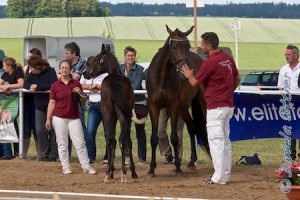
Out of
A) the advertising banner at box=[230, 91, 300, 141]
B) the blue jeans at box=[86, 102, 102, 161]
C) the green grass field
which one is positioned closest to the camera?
the advertising banner at box=[230, 91, 300, 141]

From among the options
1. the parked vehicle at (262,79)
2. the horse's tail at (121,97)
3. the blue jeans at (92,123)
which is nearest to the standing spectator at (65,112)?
the horse's tail at (121,97)

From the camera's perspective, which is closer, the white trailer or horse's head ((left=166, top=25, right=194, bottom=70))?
horse's head ((left=166, top=25, right=194, bottom=70))

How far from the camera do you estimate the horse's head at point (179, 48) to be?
1117cm

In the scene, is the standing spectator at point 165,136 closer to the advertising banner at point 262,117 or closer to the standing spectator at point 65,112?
the advertising banner at point 262,117

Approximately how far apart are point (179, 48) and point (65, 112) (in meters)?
1.98

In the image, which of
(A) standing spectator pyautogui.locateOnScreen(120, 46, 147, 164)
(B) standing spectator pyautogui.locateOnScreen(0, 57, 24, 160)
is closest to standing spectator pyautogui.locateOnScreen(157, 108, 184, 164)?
(A) standing spectator pyautogui.locateOnScreen(120, 46, 147, 164)

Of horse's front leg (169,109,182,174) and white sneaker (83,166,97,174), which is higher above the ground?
horse's front leg (169,109,182,174)

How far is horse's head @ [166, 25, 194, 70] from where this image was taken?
11172 millimetres

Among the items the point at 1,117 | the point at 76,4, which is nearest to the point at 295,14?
the point at 76,4

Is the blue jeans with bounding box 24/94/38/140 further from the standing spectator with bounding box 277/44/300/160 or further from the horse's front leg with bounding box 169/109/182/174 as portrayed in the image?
the standing spectator with bounding box 277/44/300/160

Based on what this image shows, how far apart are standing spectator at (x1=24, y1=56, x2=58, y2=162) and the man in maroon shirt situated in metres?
3.46

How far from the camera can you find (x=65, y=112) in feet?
39.2

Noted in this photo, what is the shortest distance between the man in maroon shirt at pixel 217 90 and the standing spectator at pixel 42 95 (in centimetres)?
346

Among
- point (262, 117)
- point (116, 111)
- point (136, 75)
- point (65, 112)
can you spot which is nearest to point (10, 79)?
point (136, 75)
